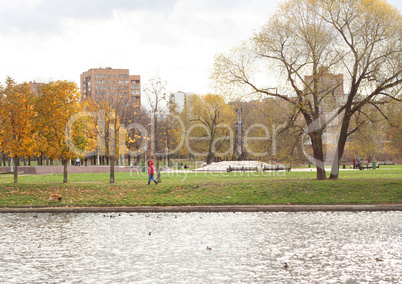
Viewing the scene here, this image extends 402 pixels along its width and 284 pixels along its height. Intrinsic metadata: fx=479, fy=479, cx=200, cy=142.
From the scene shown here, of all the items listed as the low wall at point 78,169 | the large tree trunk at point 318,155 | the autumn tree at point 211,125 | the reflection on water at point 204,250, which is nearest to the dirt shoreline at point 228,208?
the reflection on water at point 204,250

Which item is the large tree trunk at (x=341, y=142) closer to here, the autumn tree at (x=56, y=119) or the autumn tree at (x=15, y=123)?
the autumn tree at (x=56, y=119)

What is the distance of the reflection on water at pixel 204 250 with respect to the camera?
817 centimetres

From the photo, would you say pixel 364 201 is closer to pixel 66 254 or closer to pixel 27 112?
pixel 66 254

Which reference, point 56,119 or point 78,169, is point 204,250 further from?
point 78,169

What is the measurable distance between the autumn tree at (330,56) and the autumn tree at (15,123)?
559 inches

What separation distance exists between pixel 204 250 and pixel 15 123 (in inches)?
949

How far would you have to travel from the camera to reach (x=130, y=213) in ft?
63.5

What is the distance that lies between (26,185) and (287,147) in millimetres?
15462

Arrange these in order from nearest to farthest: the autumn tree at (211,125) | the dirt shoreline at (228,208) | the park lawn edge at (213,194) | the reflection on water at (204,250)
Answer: the reflection on water at (204,250) < the dirt shoreline at (228,208) < the park lawn edge at (213,194) < the autumn tree at (211,125)

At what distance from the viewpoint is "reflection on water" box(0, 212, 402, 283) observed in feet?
26.8

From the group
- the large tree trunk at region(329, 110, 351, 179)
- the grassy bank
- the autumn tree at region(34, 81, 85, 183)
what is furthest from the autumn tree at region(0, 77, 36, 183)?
the large tree trunk at region(329, 110, 351, 179)

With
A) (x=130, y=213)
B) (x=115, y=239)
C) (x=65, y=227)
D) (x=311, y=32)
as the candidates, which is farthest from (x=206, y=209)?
(x=311, y=32)

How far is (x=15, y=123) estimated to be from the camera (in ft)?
102

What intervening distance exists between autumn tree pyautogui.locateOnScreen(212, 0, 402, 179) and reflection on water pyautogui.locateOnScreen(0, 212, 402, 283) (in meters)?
11.9
